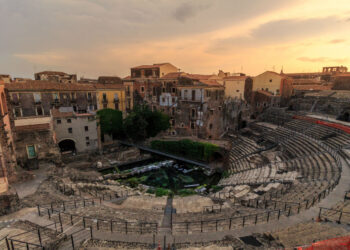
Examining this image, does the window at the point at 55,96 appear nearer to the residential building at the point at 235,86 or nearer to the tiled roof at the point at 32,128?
the tiled roof at the point at 32,128

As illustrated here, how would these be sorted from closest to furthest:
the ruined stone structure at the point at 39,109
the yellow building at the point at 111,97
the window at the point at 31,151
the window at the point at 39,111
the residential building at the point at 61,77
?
the ruined stone structure at the point at 39,109, the window at the point at 31,151, the window at the point at 39,111, the yellow building at the point at 111,97, the residential building at the point at 61,77

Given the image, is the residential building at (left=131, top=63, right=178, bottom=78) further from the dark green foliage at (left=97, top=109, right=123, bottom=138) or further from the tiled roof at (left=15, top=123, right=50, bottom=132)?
the tiled roof at (left=15, top=123, right=50, bottom=132)

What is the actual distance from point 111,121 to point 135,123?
16.8 feet

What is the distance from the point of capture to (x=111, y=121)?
32500 mm

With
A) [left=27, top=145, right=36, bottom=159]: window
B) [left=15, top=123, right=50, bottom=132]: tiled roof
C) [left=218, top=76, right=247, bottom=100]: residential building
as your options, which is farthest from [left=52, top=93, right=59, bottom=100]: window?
[left=218, top=76, right=247, bottom=100]: residential building

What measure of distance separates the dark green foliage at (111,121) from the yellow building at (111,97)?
1781 mm

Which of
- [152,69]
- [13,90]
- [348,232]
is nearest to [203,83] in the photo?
[152,69]

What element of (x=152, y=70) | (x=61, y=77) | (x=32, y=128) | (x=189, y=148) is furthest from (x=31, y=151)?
(x=152, y=70)

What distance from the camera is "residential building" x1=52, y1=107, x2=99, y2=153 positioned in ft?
83.4

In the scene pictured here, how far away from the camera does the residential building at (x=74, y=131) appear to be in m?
25.4

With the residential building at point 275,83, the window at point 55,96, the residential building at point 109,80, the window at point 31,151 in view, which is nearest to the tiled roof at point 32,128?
the window at point 31,151

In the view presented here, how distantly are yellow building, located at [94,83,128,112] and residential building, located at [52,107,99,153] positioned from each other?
5783mm

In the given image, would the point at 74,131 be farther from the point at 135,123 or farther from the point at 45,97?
the point at 135,123

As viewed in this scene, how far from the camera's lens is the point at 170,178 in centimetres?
2362
